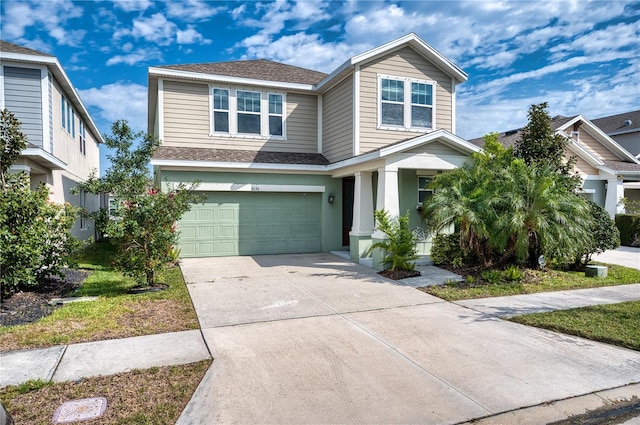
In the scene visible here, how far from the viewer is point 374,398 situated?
357 centimetres

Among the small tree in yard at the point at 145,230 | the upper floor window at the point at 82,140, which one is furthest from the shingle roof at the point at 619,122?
the upper floor window at the point at 82,140

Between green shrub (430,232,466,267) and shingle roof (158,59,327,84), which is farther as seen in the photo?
shingle roof (158,59,327,84)

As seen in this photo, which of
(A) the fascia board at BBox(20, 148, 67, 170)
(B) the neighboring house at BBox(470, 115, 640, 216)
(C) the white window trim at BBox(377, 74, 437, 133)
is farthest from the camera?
(B) the neighboring house at BBox(470, 115, 640, 216)

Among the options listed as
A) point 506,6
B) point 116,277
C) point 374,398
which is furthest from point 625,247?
point 116,277

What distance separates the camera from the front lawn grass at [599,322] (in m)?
5.14

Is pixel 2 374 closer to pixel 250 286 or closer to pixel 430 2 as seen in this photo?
pixel 250 286

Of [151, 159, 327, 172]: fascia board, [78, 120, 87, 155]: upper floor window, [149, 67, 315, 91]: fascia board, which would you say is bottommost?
[151, 159, 327, 172]: fascia board

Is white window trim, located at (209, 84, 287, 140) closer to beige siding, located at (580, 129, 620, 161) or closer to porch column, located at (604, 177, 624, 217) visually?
porch column, located at (604, 177, 624, 217)

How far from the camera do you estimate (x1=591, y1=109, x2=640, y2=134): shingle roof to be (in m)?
25.0

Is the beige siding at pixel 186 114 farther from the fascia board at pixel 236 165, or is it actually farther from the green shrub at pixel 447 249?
the green shrub at pixel 447 249

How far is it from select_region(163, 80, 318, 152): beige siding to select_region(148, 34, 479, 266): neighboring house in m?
0.03

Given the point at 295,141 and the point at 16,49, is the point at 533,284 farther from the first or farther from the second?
the point at 16,49

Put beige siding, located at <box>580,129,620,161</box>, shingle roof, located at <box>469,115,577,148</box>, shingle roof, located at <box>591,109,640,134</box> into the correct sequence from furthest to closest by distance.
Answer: shingle roof, located at <box>591,109,640,134</box> < beige siding, located at <box>580,129,620,161</box> < shingle roof, located at <box>469,115,577,148</box>

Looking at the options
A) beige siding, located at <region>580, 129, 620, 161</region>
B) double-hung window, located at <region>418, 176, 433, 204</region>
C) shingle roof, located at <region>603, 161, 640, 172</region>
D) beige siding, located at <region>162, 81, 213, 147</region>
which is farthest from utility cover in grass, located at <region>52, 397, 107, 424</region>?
beige siding, located at <region>580, 129, 620, 161</region>
